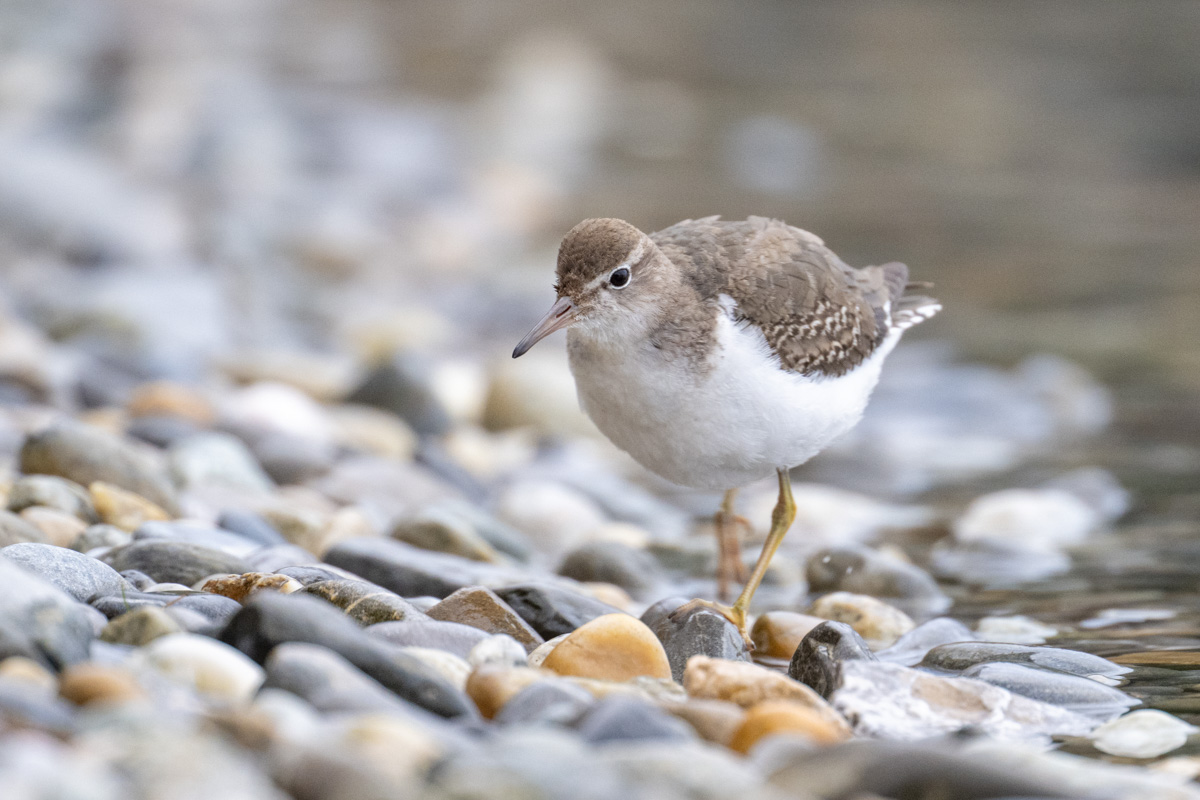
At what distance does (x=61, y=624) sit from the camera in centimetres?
353

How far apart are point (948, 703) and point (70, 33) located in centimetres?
2020

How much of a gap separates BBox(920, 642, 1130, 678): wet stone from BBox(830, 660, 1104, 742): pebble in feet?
1.23

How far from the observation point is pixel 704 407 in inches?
196

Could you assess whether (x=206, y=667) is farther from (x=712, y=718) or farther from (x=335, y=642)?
(x=712, y=718)

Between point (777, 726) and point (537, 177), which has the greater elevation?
point (537, 177)

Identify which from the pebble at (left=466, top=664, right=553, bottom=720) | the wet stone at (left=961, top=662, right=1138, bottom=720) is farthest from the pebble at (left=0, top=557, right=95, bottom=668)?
the wet stone at (left=961, top=662, right=1138, bottom=720)

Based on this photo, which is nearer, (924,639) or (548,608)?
(548,608)

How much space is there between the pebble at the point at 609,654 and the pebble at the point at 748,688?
0.82 feet

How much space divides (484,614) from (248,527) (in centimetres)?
152

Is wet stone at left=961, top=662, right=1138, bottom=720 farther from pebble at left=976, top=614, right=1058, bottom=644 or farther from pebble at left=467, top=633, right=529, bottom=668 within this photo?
pebble at left=467, top=633, right=529, bottom=668

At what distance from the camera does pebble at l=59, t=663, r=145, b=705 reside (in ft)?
10.4

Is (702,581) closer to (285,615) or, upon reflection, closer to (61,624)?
(285,615)

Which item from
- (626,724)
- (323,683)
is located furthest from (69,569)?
(626,724)

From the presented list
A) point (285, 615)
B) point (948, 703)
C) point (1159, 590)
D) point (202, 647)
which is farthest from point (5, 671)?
point (1159, 590)
